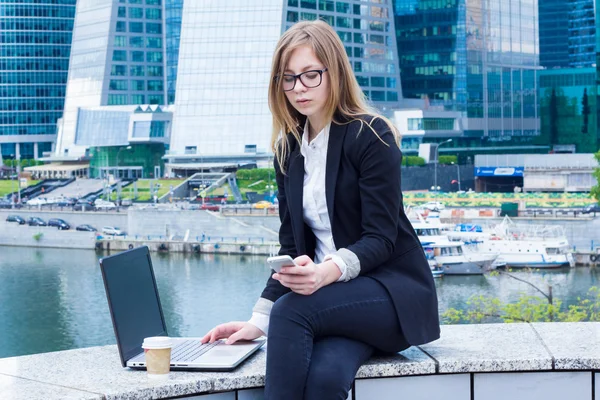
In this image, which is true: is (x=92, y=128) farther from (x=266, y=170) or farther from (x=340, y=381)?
(x=340, y=381)

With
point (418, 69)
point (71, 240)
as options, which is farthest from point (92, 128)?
point (71, 240)

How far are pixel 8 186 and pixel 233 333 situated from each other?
236ft

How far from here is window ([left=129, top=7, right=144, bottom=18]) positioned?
278 feet

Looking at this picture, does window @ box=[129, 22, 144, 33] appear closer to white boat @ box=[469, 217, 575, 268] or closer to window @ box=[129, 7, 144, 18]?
window @ box=[129, 7, 144, 18]

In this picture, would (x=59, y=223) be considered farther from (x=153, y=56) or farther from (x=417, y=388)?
(x=417, y=388)

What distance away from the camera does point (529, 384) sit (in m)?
4.29

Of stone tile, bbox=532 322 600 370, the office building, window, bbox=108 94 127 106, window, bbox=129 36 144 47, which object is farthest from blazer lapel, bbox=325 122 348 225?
window, bbox=129 36 144 47

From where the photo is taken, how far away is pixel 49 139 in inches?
3912

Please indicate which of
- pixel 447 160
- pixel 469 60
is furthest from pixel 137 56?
pixel 447 160

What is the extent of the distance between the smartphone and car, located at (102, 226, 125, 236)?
51.6 meters

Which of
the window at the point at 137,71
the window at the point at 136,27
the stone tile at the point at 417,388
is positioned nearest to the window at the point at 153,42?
the window at the point at 136,27

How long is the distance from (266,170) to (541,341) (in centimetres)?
6298

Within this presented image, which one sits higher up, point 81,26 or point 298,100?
point 81,26

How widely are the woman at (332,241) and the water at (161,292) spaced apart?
2182 cm
